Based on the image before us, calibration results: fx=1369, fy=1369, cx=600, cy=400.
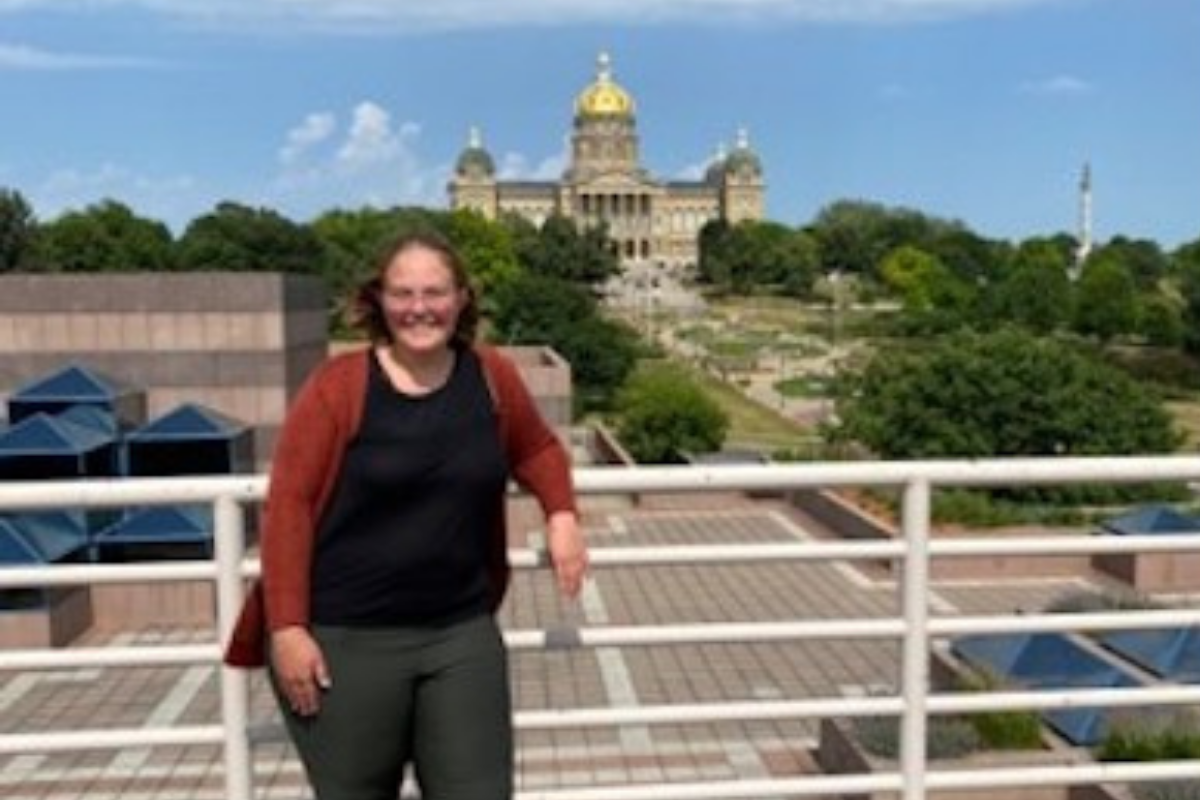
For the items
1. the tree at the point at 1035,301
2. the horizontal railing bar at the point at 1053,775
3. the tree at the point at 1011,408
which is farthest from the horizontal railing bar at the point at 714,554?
the tree at the point at 1035,301

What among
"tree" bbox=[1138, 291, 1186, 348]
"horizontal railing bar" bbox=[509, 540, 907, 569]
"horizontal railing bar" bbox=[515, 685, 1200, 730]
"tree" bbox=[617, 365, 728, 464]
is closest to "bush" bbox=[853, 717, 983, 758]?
"horizontal railing bar" bbox=[515, 685, 1200, 730]

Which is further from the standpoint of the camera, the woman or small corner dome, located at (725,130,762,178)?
small corner dome, located at (725,130,762,178)

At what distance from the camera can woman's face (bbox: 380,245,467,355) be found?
10.0ft

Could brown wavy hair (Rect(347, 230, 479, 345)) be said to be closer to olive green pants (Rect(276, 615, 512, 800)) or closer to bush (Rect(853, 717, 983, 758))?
olive green pants (Rect(276, 615, 512, 800))

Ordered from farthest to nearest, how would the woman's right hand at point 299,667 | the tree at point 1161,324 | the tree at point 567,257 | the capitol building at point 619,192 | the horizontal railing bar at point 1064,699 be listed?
1. the capitol building at point 619,192
2. the tree at point 567,257
3. the tree at point 1161,324
4. the horizontal railing bar at point 1064,699
5. the woman's right hand at point 299,667

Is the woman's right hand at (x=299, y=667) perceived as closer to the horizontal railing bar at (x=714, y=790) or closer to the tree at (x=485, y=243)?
the horizontal railing bar at (x=714, y=790)

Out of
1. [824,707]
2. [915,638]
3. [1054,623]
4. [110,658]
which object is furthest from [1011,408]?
[110,658]

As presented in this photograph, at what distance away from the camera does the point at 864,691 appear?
1134 centimetres

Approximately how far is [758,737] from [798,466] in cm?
646

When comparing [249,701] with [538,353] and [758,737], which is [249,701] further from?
[538,353]

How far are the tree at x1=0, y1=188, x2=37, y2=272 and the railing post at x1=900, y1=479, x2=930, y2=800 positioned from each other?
217 ft

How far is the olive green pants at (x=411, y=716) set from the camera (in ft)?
9.95

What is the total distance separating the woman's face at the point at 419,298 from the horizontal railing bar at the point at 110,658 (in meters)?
1.08

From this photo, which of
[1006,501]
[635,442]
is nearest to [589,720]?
[1006,501]
